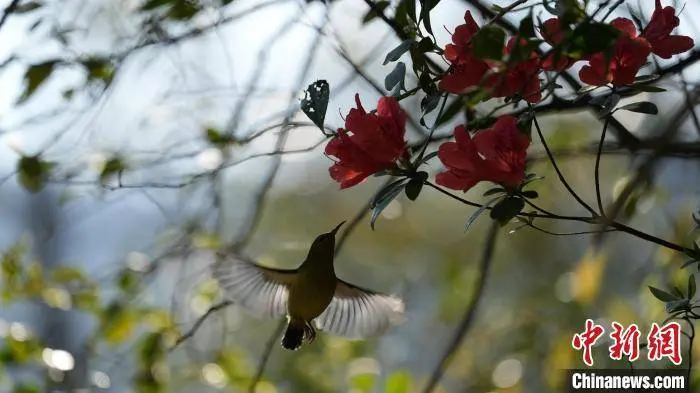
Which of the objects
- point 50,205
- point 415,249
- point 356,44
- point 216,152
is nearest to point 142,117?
point 216,152

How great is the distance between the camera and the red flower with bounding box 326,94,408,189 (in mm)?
567

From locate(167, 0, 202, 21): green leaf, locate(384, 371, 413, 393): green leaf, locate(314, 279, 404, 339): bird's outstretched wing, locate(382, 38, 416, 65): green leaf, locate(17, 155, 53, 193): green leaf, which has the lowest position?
locate(382, 38, 416, 65): green leaf

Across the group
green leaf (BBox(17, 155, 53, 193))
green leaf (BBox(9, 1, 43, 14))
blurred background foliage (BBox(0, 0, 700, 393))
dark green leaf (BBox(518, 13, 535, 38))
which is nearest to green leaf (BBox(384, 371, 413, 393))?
blurred background foliage (BBox(0, 0, 700, 393))

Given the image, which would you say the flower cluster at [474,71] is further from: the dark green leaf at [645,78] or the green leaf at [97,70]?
the green leaf at [97,70]

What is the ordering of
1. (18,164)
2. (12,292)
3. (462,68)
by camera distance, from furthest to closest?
(12,292), (18,164), (462,68)

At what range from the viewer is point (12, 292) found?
56.7 inches

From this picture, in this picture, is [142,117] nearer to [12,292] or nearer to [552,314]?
[12,292]

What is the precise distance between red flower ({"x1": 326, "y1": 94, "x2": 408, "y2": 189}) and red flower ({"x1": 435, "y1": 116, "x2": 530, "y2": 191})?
36 mm

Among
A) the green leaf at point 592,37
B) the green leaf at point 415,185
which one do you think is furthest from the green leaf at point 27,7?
the green leaf at point 592,37

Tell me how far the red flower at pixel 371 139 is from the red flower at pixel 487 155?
4cm

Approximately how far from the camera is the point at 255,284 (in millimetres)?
1042

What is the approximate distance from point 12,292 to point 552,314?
1.09 m

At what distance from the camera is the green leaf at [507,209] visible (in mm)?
558

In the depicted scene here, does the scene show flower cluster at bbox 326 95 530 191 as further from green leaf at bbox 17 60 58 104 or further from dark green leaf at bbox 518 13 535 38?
green leaf at bbox 17 60 58 104
